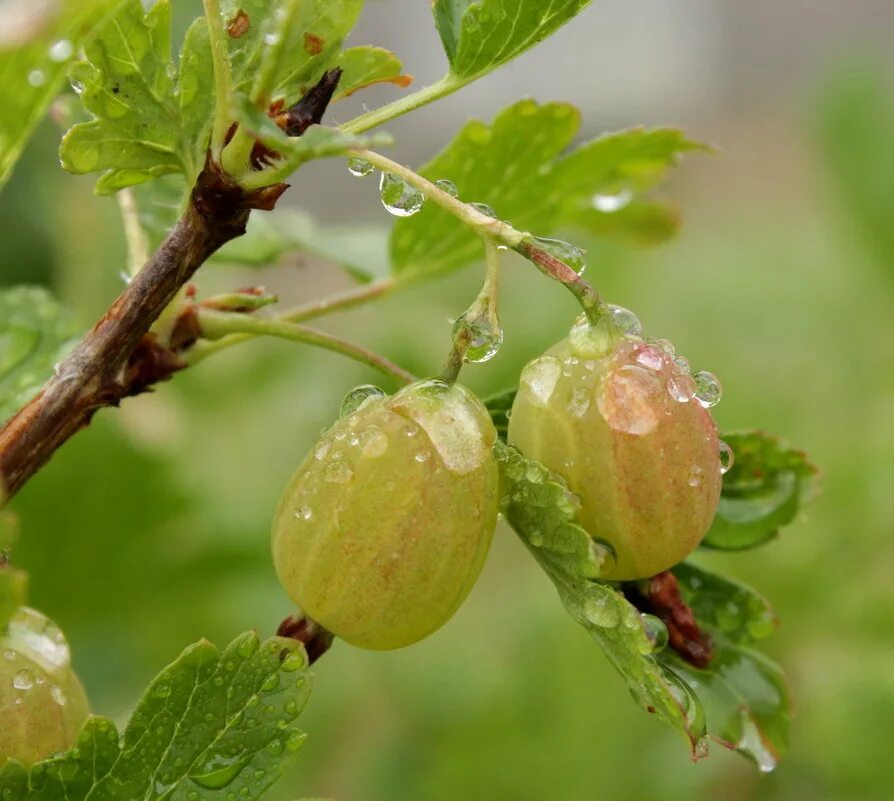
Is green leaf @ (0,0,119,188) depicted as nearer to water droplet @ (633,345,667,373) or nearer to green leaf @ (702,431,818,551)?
water droplet @ (633,345,667,373)

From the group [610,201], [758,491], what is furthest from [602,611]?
[610,201]

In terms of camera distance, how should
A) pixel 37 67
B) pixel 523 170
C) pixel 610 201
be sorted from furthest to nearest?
pixel 610 201 → pixel 523 170 → pixel 37 67

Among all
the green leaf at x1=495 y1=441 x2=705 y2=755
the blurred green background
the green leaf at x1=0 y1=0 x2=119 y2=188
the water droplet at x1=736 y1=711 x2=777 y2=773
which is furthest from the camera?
the blurred green background

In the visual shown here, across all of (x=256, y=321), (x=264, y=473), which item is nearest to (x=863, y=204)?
(x=264, y=473)

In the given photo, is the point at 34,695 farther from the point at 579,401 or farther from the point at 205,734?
the point at 579,401

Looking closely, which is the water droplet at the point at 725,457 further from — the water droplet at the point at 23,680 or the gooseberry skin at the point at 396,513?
the water droplet at the point at 23,680

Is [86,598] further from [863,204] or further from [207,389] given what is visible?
[863,204]

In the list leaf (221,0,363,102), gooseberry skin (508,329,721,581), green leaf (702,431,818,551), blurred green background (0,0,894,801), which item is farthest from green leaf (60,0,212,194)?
blurred green background (0,0,894,801)
